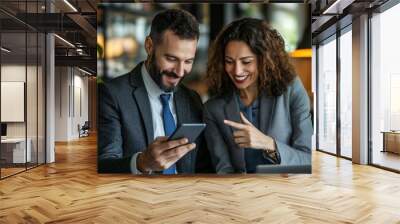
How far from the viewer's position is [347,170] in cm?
760

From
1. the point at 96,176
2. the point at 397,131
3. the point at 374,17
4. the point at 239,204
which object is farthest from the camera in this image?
the point at 374,17

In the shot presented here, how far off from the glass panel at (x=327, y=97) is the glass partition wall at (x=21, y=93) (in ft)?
22.4

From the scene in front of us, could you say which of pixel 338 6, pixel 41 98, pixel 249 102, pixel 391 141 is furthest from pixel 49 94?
pixel 391 141

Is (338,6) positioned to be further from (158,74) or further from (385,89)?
(158,74)

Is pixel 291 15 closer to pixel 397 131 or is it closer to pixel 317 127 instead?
pixel 397 131

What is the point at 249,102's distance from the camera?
6344 mm

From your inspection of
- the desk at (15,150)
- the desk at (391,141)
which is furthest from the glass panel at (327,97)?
the desk at (15,150)

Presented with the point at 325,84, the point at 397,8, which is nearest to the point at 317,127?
the point at 325,84

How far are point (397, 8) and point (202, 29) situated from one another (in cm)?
367

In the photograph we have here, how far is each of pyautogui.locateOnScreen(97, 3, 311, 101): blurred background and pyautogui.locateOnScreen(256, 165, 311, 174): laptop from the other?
4.19 ft

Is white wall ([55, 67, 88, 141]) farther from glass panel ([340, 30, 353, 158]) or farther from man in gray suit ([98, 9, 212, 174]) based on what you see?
glass panel ([340, 30, 353, 158])

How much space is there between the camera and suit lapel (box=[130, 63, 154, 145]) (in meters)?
6.16

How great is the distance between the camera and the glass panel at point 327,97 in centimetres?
1038

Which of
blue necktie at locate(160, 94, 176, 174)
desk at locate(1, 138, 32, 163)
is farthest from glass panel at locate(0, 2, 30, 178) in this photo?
blue necktie at locate(160, 94, 176, 174)
